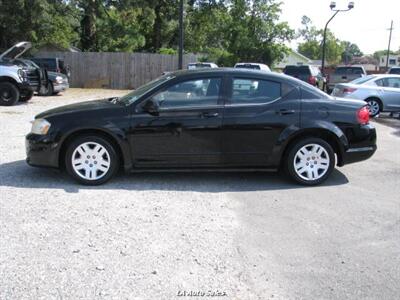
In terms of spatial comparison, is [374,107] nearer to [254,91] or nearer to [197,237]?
[254,91]

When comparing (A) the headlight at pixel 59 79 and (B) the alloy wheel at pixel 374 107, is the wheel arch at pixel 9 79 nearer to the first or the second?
(A) the headlight at pixel 59 79

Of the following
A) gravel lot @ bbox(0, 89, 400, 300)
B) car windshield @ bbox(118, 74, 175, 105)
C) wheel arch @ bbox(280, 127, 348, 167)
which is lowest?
gravel lot @ bbox(0, 89, 400, 300)

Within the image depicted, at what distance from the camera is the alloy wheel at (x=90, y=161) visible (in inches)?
248

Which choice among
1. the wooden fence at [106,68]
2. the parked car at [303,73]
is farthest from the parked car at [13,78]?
the wooden fence at [106,68]

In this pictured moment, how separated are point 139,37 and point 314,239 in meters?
37.6

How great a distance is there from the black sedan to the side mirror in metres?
0.01

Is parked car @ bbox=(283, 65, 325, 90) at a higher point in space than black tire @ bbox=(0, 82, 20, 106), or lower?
higher

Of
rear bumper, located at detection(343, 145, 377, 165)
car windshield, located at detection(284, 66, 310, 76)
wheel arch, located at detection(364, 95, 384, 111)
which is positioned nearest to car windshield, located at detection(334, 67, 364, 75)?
car windshield, located at detection(284, 66, 310, 76)

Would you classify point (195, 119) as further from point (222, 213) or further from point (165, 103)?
point (222, 213)

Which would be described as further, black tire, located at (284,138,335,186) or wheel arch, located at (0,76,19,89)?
wheel arch, located at (0,76,19,89)

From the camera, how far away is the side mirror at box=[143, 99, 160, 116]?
20.6 feet

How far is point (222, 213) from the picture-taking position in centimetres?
535

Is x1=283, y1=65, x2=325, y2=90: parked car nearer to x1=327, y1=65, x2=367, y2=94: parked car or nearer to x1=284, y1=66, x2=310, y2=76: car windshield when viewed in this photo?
x1=284, y1=66, x2=310, y2=76: car windshield

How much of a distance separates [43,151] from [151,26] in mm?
35188
